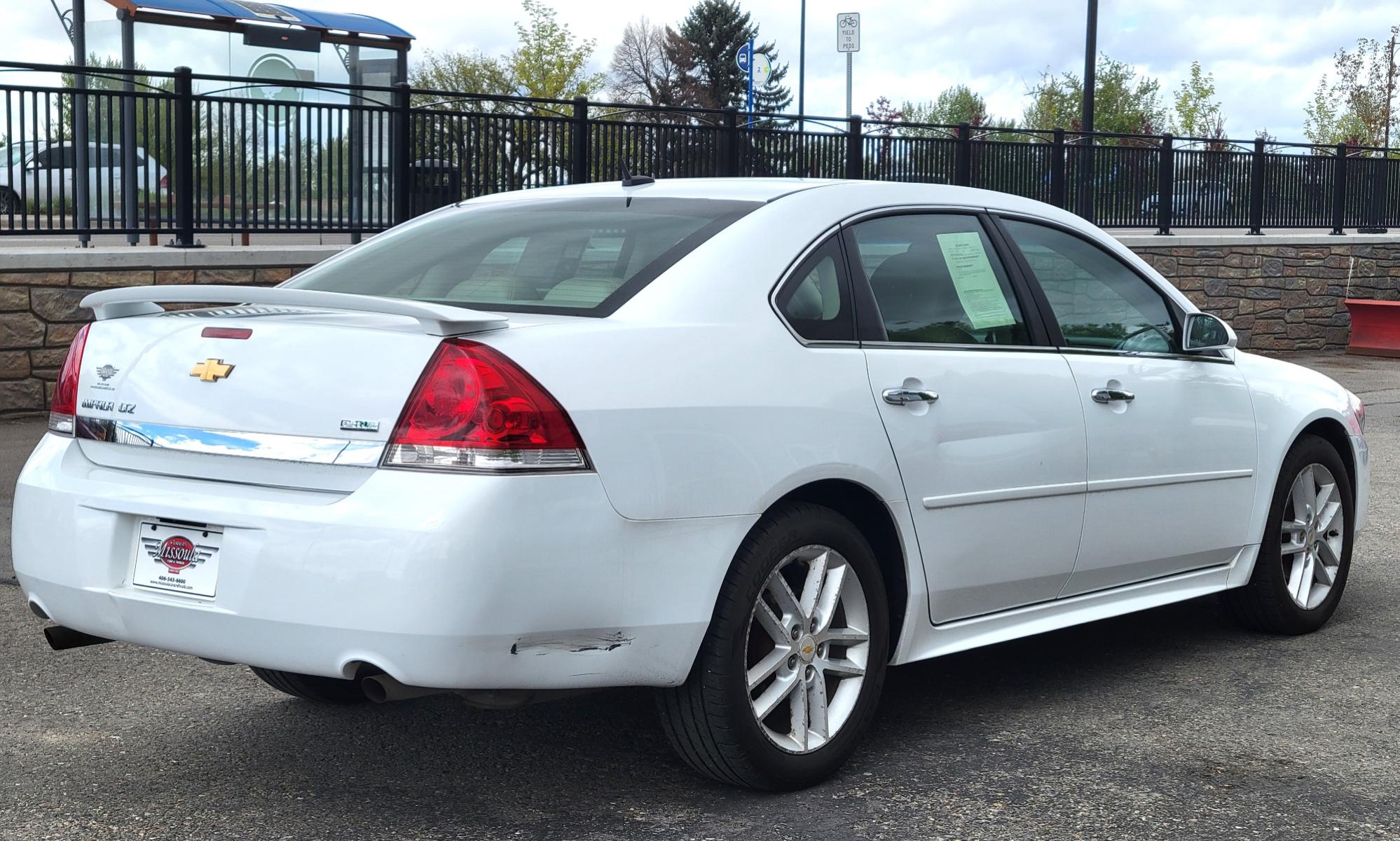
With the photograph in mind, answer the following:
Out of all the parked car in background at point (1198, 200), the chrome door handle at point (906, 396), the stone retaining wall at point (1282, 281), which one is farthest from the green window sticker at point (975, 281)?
the parked car in background at point (1198, 200)

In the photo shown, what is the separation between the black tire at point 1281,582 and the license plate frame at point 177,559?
3.54m

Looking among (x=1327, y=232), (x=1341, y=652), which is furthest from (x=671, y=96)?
(x=1341, y=652)

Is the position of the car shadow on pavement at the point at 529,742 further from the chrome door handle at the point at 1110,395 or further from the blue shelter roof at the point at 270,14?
the blue shelter roof at the point at 270,14

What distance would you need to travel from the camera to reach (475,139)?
1302 centimetres

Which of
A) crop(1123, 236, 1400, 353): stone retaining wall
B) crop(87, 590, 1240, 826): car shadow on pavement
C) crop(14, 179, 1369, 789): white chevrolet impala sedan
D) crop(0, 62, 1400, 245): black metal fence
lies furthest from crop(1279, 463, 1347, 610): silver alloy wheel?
crop(1123, 236, 1400, 353): stone retaining wall

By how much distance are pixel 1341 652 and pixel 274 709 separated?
3467 mm

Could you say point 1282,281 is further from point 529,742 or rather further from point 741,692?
point 741,692

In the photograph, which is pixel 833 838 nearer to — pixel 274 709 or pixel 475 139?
pixel 274 709

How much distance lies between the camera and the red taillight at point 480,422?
326 centimetres

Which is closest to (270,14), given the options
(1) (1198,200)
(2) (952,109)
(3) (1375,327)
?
(1) (1198,200)

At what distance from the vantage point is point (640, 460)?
3406 mm

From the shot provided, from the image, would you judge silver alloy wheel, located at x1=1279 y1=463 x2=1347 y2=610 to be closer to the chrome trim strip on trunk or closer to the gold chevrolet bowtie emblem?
the chrome trim strip on trunk

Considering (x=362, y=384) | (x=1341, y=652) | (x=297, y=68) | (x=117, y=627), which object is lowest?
(x=1341, y=652)

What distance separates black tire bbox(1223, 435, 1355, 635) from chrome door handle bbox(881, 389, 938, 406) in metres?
1.90
